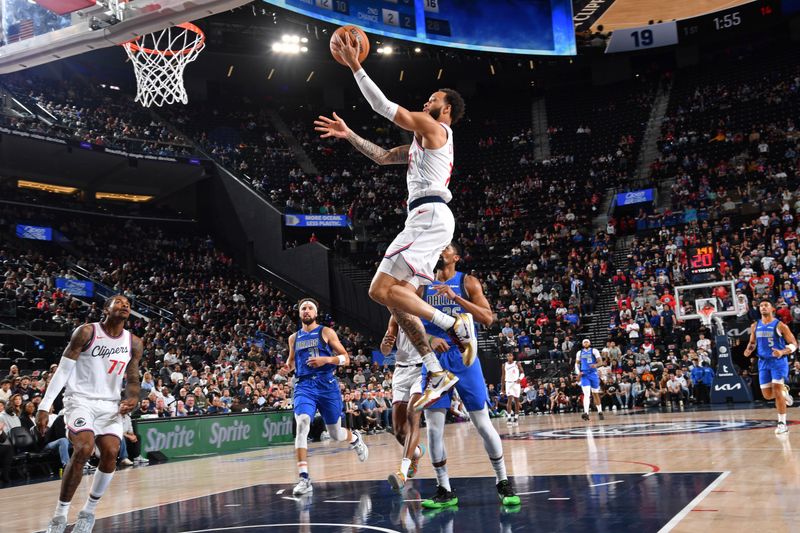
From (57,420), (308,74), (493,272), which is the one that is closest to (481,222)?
(493,272)

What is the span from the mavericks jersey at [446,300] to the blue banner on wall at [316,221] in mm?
24539

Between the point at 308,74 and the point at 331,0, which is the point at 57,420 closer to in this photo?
the point at 331,0

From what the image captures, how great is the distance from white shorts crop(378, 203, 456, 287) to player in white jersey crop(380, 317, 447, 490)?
5.97 ft

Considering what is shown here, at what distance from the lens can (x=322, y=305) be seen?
2970 cm

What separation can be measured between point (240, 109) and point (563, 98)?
1629 centimetres

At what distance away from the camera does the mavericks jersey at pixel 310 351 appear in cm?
867

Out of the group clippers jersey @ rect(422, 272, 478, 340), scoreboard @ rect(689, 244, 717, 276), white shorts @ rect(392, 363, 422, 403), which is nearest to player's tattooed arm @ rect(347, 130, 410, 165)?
clippers jersey @ rect(422, 272, 478, 340)

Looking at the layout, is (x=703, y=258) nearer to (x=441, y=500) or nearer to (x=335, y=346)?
(x=335, y=346)

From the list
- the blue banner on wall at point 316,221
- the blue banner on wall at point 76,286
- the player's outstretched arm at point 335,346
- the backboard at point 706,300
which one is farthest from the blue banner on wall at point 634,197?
the player's outstretched arm at point 335,346

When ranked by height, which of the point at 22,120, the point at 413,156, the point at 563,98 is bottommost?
the point at 413,156

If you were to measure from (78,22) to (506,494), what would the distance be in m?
8.10

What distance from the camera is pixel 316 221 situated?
31.2 m

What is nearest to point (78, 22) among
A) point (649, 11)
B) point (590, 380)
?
point (590, 380)

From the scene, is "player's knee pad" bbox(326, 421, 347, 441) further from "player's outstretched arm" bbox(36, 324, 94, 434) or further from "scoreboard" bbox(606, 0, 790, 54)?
"scoreboard" bbox(606, 0, 790, 54)
